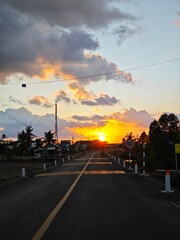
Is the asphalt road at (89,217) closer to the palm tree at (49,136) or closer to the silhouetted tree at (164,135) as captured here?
the silhouetted tree at (164,135)

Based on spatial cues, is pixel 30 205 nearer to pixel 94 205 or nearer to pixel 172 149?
pixel 94 205

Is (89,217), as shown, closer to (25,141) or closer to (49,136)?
(25,141)

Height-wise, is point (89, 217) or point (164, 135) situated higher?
point (164, 135)

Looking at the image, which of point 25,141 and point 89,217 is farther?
point 25,141

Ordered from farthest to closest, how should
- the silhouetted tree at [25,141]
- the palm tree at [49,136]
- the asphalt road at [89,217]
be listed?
the palm tree at [49,136] → the silhouetted tree at [25,141] → the asphalt road at [89,217]

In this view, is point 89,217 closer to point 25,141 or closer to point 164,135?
point 25,141

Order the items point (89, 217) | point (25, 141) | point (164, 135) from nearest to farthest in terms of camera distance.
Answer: point (89, 217) < point (25, 141) < point (164, 135)

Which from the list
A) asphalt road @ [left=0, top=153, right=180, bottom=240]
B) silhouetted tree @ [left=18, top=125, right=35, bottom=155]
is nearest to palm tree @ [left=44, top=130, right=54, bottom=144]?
silhouetted tree @ [left=18, top=125, right=35, bottom=155]

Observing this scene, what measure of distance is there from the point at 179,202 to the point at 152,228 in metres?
5.34

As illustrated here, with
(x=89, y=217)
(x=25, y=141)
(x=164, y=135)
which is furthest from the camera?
(x=164, y=135)

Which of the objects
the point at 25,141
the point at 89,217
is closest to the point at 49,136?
the point at 25,141

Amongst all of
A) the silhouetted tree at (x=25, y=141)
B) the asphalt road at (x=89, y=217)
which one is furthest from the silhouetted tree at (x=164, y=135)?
the asphalt road at (x=89, y=217)

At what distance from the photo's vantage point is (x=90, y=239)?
8.41m

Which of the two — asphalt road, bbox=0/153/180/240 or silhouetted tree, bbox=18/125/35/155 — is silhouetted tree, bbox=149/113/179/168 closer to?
silhouetted tree, bbox=18/125/35/155
